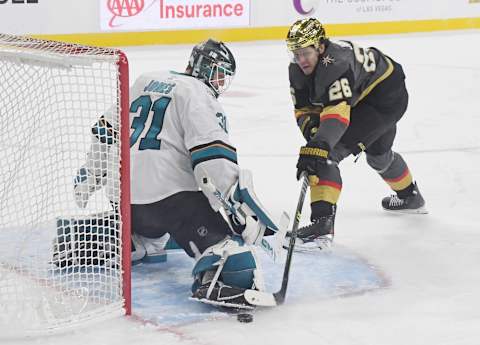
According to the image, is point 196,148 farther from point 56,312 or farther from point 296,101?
point 296,101

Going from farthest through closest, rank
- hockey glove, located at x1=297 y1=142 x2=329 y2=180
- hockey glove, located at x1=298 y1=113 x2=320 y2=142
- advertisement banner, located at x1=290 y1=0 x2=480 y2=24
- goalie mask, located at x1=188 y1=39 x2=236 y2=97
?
advertisement banner, located at x1=290 y1=0 x2=480 y2=24, hockey glove, located at x1=298 y1=113 x2=320 y2=142, hockey glove, located at x1=297 y1=142 x2=329 y2=180, goalie mask, located at x1=188 y1=39 x2=236 y2=97

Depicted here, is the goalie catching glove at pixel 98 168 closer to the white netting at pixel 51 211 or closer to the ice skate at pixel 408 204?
Result: the white netting at pixel 51 211

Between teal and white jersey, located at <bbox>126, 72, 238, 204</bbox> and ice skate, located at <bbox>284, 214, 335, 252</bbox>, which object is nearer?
teal and white jersey, located at <bbox>126, 72, 238, 204</bbox>

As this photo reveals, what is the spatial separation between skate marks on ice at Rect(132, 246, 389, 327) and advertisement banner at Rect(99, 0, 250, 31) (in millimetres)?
5288

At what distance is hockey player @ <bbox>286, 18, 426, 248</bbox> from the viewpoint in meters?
3.38

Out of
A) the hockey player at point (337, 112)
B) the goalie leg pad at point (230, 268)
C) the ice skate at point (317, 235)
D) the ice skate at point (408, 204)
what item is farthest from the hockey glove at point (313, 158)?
the ice skate at point (408, 204)

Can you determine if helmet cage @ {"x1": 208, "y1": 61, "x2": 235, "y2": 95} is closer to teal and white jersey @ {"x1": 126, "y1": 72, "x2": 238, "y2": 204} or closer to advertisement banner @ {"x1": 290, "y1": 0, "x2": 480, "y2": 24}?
teal and white jersey @ {"x1": 126, "y1": 72, "x2": 238, "y2": 204}

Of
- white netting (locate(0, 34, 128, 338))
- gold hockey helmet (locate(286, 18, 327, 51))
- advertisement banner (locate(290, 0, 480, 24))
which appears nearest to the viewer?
white netting (locate(0, 34, 128, 338))

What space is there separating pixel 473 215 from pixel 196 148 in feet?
5.12

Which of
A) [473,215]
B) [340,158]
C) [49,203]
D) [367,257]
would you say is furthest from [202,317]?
[473,215]

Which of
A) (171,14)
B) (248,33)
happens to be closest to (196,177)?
(171,14)

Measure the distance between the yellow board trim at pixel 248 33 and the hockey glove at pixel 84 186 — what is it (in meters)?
5.24

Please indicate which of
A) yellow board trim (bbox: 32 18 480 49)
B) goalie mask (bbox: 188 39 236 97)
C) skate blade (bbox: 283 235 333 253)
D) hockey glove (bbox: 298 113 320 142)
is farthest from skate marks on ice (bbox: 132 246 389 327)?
yellow board trim (bbox: 32 18 480 49)

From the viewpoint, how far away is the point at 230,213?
285 centimetres
